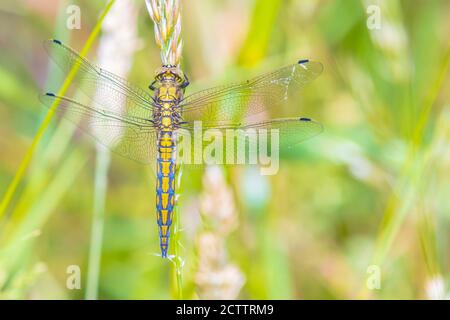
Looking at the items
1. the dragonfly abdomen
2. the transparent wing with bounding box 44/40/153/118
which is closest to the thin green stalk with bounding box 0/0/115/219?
the transparent wing with bounding box 44/40/153/118

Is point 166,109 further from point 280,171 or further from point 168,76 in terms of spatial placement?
point 280,171

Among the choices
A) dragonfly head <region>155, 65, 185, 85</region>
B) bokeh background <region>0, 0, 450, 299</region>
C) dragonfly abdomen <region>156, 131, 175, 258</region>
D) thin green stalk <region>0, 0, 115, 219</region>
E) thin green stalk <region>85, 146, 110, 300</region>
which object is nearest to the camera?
thin green stalk <region>0, 0, 115, 219</region>

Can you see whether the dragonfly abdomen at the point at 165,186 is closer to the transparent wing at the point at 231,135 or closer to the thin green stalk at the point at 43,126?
the transparent wing at the point at 231,135

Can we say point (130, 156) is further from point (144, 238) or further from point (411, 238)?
point (411, 238)

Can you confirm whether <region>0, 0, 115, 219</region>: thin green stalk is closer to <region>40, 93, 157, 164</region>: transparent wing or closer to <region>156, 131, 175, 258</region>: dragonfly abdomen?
<region>40, 93, 157, 164</region>: transparent wing

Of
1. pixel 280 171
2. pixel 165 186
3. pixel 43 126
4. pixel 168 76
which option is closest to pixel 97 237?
pixel 165 186

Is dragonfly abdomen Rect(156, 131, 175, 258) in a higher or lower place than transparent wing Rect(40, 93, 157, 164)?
lower
